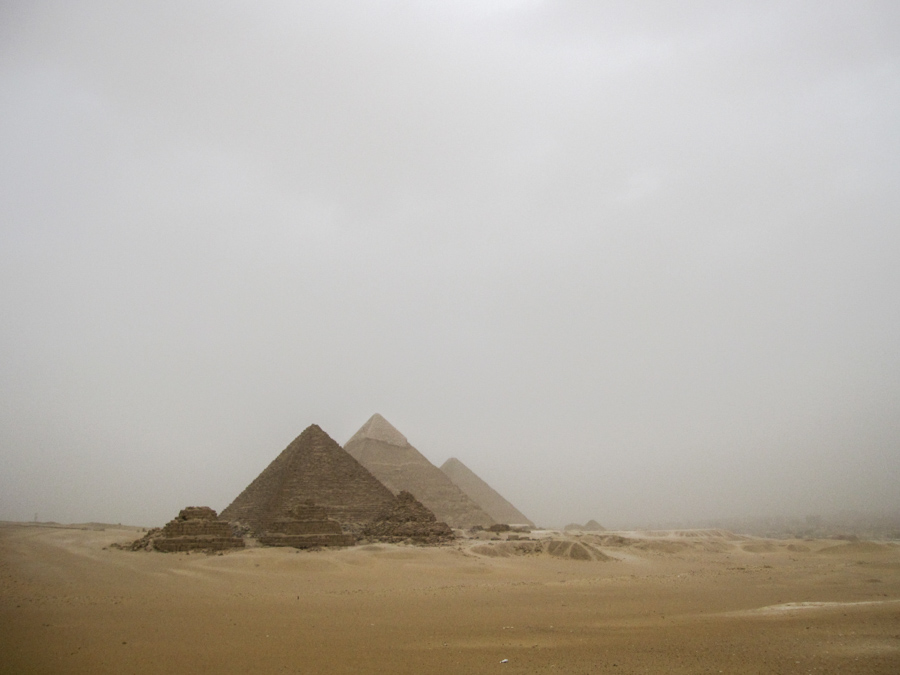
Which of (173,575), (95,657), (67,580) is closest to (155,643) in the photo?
(95,657)

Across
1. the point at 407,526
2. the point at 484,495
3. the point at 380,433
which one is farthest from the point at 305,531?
the point at 484,495

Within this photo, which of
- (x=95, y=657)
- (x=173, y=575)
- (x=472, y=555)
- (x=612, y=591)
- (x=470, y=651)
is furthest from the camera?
(x=472, y=555)

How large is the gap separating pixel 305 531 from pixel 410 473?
22096 millimetres

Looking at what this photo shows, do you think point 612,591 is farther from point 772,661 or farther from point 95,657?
point 95,657

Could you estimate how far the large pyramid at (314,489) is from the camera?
27.8 metres

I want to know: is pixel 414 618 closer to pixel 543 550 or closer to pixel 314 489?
pixel 543 550

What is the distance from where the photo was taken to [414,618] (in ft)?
30.1

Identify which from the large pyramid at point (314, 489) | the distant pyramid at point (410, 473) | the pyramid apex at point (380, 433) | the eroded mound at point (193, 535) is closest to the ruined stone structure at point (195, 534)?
the eroded mound at point (193, 535)

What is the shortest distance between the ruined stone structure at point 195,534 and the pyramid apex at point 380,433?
2684 centimetres

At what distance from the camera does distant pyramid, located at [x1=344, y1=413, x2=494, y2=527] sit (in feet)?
138

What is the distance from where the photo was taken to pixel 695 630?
27.6 feet

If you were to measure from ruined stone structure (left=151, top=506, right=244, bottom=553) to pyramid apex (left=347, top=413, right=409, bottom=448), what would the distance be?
26.8 meters

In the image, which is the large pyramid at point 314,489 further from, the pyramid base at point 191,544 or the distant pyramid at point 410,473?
the distant pyramid at point 410,473

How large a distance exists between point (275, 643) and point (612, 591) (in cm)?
813
